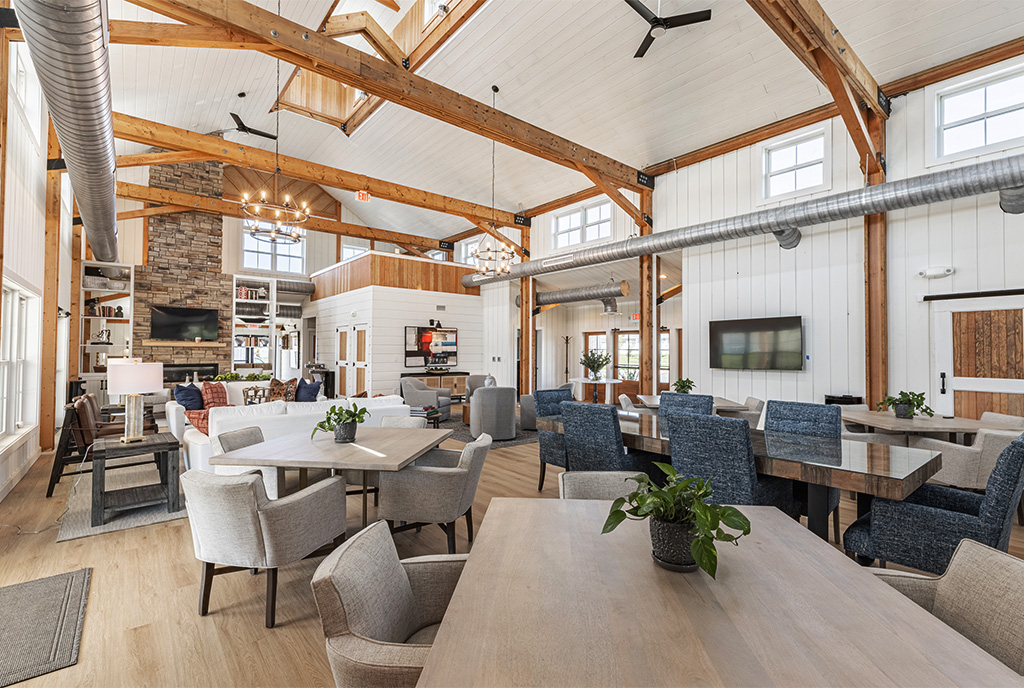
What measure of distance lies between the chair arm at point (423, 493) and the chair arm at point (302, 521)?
28 cm

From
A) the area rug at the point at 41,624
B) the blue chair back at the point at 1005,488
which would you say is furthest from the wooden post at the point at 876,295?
the area rug at the point at 41,624

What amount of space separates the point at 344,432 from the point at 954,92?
289 inches

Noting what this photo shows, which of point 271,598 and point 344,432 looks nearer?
point 271,598

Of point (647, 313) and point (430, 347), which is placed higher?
point (647, 313)

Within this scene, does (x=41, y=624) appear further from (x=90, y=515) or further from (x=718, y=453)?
(x=718, y=453)

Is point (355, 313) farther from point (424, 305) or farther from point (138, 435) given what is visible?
point (138, 435)

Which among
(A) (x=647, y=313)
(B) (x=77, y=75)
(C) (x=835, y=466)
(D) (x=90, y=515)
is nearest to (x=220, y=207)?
(D) (x=90, y=515)

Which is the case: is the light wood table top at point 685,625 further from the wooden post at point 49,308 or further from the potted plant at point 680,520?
the wooden post at point 49,308

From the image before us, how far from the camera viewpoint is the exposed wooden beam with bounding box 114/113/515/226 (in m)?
6.42

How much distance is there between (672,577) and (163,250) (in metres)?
12.6

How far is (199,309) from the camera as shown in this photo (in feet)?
35.5

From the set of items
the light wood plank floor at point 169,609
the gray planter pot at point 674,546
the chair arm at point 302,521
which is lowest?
the light wood plank floor at point 169,609

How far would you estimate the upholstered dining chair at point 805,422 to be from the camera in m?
3.23

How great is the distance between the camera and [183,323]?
10.6 meters
